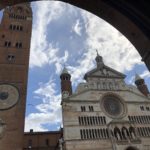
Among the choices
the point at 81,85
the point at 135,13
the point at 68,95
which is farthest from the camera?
the point at 81,85

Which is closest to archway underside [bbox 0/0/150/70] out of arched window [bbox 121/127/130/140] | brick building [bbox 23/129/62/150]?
arched window [bbox 121/127/130/140]

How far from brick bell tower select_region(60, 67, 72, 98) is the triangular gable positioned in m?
2.96

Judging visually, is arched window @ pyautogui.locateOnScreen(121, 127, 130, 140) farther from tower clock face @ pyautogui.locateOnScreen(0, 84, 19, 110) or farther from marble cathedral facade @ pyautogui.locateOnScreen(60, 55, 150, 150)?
tower clock face @ pyautogui.locateOnScreen(0, 84, 19, 110)

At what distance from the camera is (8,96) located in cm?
2130

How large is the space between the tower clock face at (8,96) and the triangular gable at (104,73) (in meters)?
12.5

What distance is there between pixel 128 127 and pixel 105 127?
3.24m

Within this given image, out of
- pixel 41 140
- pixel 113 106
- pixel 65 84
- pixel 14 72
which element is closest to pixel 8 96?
pixel 14 72

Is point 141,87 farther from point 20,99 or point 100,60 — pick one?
point 20,99

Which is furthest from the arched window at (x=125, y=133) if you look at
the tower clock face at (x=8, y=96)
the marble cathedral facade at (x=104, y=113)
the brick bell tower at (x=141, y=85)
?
the tower clock face at (x=8, y=96)

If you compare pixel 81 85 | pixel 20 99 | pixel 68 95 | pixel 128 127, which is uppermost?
pixel 81 85

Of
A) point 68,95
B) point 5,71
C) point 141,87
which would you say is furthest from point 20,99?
point 141,87

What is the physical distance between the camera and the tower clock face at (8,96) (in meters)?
20.8

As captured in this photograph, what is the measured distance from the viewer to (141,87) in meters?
33.8

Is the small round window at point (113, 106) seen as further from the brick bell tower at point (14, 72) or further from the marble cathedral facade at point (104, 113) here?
the brick bell tower at point (14, 72)
